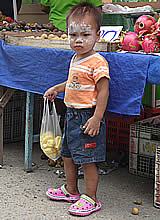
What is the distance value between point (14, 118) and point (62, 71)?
5.98 feet

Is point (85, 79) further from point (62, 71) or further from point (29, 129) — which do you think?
point (29, 129)

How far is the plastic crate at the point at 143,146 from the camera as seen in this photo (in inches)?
177

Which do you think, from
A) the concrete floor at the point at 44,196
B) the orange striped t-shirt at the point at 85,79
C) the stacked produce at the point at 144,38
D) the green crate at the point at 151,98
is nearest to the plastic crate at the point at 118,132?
the green crate at the point at 151,98

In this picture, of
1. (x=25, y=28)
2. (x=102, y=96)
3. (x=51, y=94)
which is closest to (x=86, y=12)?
(x=102, y=96)

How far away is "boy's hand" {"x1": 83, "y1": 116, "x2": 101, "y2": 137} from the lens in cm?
354

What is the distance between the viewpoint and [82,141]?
11.9ft

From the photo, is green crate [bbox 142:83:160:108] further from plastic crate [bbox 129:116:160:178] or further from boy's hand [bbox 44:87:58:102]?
boy's hand [bbox 44:87:58:102]

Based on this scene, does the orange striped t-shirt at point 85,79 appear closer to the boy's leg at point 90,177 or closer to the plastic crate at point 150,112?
the boy's leg at point 90,177

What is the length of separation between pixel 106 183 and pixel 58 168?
62 centimetres

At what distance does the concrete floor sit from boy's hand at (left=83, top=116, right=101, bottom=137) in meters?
0.63

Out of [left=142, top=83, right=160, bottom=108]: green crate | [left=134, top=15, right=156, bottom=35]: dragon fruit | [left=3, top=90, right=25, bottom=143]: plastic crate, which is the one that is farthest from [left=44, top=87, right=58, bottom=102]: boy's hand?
[left=3, top=90, right=25, bottom=143]: plastic crate

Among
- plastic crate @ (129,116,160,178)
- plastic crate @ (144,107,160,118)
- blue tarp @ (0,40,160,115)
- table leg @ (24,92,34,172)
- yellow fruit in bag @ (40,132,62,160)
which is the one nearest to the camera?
blue tarp @ (0,40,160,115)

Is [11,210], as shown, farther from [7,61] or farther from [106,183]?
[7,61]

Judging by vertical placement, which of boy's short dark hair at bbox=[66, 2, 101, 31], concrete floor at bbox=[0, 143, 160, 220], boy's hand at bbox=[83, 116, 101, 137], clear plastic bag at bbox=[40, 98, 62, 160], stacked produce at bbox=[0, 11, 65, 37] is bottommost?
concrete floor at bbox=[0, 143, 160, 220]
